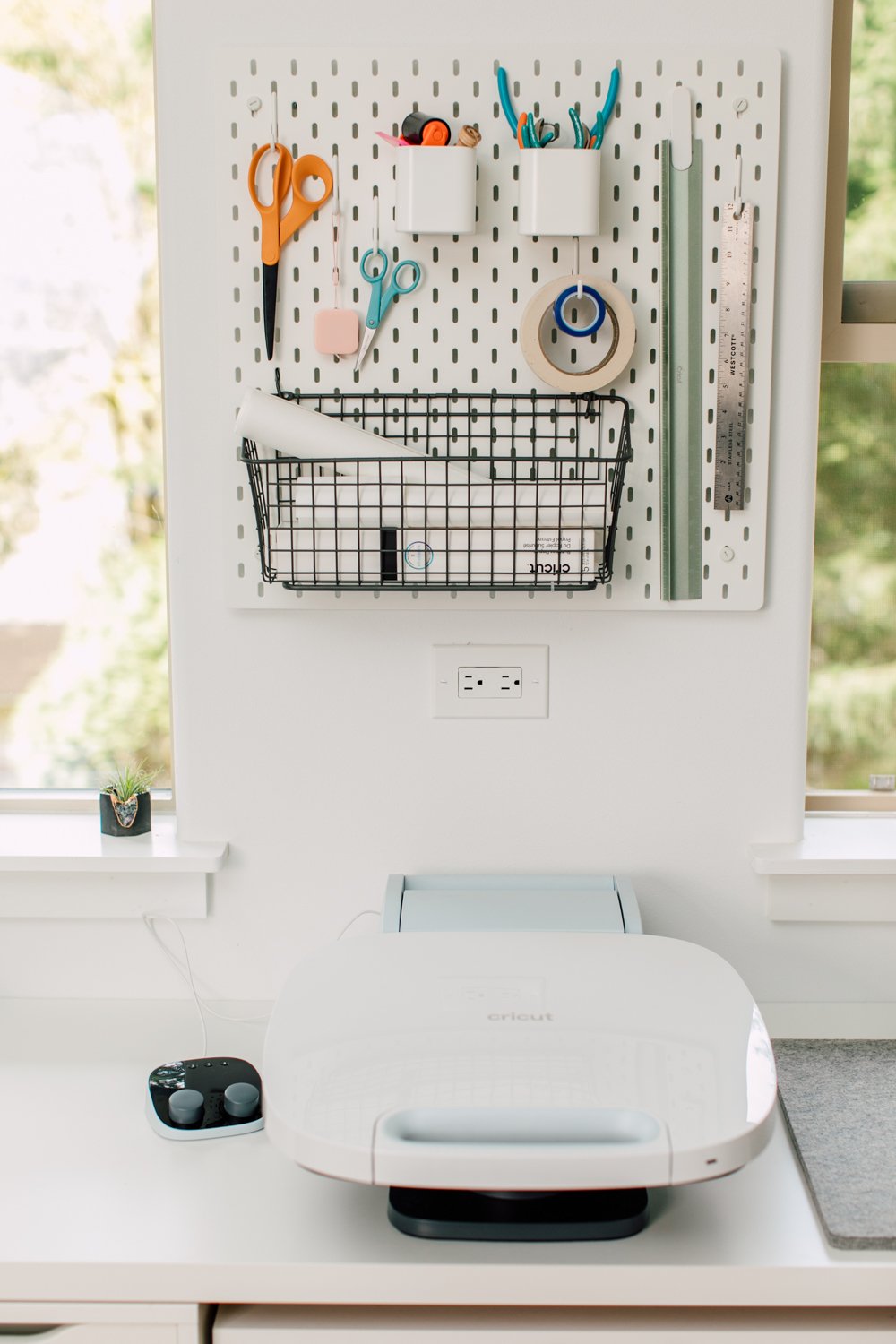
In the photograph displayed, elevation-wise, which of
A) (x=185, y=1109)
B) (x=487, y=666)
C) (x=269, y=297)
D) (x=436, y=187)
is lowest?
(x=185, y=1109)

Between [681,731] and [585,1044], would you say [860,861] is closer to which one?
[681,731]

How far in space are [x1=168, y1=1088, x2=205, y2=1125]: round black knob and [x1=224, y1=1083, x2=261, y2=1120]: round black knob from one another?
24 millimetres

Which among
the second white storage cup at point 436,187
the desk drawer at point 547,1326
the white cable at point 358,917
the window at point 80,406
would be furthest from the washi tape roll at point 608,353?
the desk drawer at point 547,1326

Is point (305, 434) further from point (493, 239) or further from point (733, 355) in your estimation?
point (733, 355)

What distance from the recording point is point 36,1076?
3.86 ft

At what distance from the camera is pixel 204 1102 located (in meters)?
1.08

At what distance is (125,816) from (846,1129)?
33.7 inches

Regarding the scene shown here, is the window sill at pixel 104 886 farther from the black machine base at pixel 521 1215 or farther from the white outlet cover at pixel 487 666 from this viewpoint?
the black machine base at pixel 521 1215

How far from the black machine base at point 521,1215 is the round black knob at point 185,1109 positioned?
0.23 meters

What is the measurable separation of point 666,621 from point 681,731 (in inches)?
5.1

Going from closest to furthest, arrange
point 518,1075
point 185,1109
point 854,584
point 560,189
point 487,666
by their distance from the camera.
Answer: point 518,1075 < point 185,1109 < point 560,189 < point 487,666 < point 854,584

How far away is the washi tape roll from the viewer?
3.95 feet

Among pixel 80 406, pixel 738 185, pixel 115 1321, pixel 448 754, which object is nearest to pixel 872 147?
pixel 738 185

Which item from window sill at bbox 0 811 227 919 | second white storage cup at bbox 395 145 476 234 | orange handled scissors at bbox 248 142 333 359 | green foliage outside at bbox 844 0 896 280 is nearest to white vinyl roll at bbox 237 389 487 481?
orange handled scissors at bbox 248 142 333 359
